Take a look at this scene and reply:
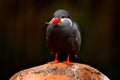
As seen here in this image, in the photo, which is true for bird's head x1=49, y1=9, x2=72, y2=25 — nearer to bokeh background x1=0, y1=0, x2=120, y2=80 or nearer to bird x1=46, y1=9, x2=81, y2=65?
bird x1=46, y1=9, x2=81, y2=65

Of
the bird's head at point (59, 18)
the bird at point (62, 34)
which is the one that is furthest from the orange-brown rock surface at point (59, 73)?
the bird's head at point (59, 18)

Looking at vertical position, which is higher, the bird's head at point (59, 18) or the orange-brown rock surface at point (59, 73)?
the bird's head at point (59, 18)

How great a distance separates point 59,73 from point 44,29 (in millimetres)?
744

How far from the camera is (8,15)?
246cm

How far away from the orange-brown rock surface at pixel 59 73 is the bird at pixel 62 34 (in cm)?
7

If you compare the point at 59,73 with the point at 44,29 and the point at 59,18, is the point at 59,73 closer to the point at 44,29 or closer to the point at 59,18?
the point at 59,18

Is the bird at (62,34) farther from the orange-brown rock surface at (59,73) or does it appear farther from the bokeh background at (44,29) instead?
the bokeh background at (44,29)

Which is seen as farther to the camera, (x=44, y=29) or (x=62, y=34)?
(x=44, y=29)

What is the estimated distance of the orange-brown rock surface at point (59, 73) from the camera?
1.79 metres

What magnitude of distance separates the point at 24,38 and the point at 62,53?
2.04 feet

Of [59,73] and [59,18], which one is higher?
[59,18]

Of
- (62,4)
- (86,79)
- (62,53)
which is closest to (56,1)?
(62,4)

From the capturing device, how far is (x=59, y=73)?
1809mm

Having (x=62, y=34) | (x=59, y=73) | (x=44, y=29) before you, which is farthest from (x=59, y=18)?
(x=44, y=29)
